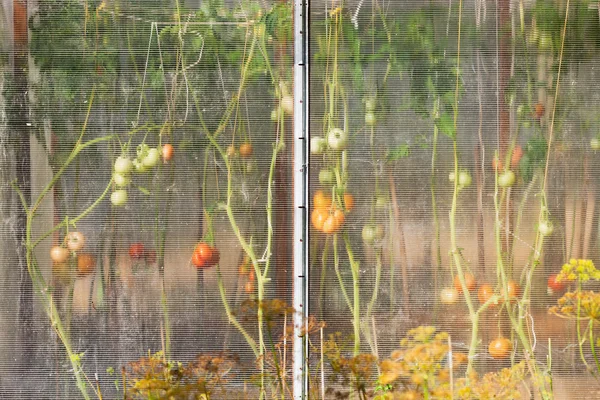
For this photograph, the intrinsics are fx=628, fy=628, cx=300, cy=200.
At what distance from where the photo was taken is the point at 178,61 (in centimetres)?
137

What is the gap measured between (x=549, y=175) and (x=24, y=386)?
4.10ft

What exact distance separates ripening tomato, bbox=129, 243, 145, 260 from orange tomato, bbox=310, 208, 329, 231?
0.38 metres

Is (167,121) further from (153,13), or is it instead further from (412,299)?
(412,299)

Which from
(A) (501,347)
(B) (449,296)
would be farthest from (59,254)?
(A) (501,347)

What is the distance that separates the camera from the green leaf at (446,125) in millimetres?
1380

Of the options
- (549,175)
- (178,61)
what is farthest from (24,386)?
(549,175)

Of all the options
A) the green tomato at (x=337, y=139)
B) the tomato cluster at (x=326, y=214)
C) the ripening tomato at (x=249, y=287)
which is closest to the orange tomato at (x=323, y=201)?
the tomato cluster at (x=326, y=214)

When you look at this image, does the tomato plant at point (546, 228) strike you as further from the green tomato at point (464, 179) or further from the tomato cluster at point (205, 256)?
the tomato cluster at point (205, 256)

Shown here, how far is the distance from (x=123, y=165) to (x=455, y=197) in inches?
28.9

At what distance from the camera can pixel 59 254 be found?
4.51 ft

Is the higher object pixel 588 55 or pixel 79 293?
pixel 588 55

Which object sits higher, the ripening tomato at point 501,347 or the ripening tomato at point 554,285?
the ripening tomato at point 554,285

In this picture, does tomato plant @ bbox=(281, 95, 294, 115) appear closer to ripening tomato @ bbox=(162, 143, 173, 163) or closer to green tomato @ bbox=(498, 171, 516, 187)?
ripening tomato @ bbox=(162, 143, 173, 163)

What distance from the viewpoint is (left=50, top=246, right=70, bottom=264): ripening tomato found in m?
1.37
